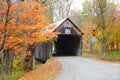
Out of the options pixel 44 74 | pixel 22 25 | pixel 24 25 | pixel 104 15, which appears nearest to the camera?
pixel 44 74

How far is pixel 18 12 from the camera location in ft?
60.4

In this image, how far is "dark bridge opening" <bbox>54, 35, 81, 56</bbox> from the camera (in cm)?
3244

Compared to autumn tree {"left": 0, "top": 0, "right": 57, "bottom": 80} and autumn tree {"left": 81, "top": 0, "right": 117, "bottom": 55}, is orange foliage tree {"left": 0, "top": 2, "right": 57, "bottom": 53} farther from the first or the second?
autumn tree {"left": 81, "top": 0, "right": 117, "bottom": 55}

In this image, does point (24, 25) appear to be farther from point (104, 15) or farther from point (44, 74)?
point (104, 15)

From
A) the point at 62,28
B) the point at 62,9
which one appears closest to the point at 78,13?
the point at 62,9

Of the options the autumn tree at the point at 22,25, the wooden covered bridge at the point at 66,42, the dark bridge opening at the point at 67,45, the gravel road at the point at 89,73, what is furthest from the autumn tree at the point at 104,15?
the gravel road at the point at 89,73

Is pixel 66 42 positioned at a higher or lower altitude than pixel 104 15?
lower

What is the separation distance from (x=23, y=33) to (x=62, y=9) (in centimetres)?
3558

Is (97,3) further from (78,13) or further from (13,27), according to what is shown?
(78,13)

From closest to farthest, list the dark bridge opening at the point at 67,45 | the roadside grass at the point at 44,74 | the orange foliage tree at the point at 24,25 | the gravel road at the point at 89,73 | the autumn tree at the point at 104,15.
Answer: the gravel road at the point at 89,73
the roadside grass at the point at 44,74
the orange foliage tree at the point at 24,25
the dark bridge opening at the point at 67,45
the autumn tree at the point at 104,15

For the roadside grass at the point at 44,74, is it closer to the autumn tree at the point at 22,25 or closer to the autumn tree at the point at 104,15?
the autumn tree at the point at 22,25

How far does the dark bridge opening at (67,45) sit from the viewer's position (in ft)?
106

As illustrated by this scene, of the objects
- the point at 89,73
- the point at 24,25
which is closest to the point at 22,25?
the point at 24,25

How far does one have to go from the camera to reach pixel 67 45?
36938 millimetres
